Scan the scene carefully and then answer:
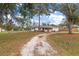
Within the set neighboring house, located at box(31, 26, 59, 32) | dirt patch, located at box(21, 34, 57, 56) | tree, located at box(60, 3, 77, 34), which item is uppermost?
tree, located at box(60, 3, 77, 34)

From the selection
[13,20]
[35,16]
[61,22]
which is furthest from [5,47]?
[61,22]

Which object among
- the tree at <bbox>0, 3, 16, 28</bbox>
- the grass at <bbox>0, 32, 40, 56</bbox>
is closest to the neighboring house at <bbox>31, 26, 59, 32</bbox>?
the grass at <bbox>0, 32, 40, 56</bbox>

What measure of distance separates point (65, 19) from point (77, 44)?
0.23m

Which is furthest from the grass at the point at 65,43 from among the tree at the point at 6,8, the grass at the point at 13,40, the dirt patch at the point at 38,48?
the tree at the point at 6,8

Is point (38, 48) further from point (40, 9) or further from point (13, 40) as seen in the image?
point (40, 9)

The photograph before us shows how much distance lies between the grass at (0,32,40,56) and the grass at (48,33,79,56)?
0.55 feet

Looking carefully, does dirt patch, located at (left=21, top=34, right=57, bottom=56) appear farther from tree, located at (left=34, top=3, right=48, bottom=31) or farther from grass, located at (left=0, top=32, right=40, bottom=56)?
tree, located at (left=34, top=3, right=48, bottom=31)

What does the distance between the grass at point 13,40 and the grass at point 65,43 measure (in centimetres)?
17

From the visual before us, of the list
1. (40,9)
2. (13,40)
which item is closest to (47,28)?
(40,9)

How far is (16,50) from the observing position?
5.69ft

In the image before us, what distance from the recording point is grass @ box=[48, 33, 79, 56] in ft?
5.63

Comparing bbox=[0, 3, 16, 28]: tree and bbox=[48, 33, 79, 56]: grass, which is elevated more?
bbox=[0, 3, 16, 28]: tree

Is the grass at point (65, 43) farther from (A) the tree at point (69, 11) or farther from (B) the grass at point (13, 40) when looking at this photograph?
(B) the grass at point (13, 40)

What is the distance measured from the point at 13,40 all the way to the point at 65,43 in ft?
1.45
